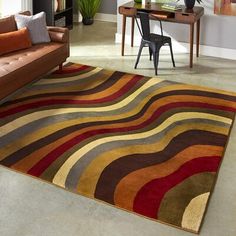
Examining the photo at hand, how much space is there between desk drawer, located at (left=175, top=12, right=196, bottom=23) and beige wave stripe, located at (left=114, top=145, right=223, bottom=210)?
2.12m

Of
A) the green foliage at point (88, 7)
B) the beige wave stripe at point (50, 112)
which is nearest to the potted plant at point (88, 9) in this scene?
the green foliage at point (88, 7)

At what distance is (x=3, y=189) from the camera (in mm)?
2602

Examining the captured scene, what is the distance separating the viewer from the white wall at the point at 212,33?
206 inches

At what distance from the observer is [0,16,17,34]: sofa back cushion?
429 cm

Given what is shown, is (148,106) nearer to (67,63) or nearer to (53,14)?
(67,63)

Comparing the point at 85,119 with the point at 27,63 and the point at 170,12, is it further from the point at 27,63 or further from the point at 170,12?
the point at 170,12

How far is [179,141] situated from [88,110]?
3.28 ft

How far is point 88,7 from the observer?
7.16 m

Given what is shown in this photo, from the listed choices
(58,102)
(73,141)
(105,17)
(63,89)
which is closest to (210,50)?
(63,89)

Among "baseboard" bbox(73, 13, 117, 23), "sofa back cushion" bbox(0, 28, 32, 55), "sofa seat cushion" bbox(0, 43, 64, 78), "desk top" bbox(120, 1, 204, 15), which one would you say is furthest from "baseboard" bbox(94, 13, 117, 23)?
"sofa back cushion" bbox(0, 28, 32, 55)

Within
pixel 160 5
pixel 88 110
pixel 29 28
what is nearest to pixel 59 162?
pixel 88 110

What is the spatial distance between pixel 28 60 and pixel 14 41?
1.26 feet

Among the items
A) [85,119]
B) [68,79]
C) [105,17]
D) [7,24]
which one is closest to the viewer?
[85,119]

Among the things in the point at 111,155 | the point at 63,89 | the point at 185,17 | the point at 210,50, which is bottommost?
the point at 111,155
